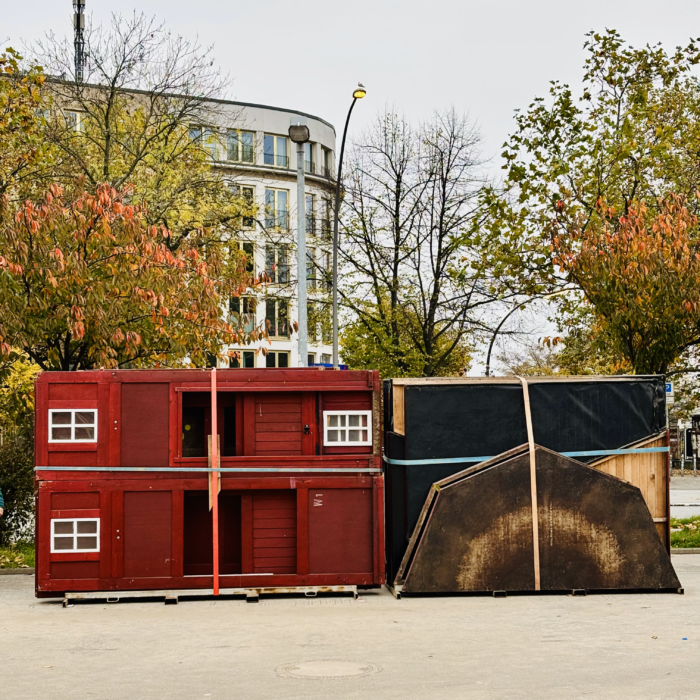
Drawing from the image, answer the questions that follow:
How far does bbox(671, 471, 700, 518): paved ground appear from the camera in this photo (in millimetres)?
24109

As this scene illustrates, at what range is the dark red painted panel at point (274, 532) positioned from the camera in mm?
11406

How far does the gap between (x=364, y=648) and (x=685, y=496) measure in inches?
1021

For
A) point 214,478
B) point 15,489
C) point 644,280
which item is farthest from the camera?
point 15,489

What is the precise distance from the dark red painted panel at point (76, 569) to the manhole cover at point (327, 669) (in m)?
4.11

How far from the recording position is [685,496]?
31953 mm

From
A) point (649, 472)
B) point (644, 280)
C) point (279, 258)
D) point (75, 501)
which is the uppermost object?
point (279, 258)

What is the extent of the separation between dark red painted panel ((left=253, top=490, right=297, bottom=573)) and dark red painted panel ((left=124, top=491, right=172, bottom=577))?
3.23 feet

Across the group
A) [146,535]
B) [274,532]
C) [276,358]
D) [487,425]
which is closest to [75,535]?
[146,535]

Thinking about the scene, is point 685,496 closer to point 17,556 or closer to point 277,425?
point 17,556

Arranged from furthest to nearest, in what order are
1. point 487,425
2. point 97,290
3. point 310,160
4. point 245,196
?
point 310,160 → point 245,196 → point 97,290 → point 487,425

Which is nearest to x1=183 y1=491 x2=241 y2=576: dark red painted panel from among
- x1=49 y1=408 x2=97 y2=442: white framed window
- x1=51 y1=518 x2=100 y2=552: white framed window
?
x1=51 y1=518 x2=100 y2=552: white framed window

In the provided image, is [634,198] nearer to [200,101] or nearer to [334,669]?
[200,101]

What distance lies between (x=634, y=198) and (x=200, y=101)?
33.0 ft

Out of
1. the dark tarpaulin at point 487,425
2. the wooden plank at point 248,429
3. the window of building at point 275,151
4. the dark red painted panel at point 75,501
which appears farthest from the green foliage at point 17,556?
the window of building at point 275,151
